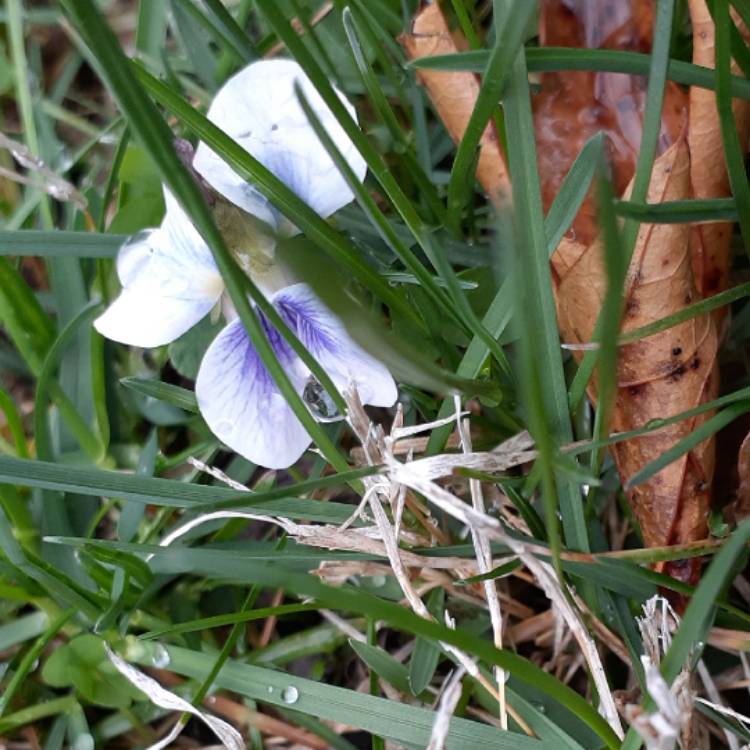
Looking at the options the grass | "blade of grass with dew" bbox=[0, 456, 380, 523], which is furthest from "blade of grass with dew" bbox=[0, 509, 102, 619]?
"blade of grass with dew" bbox=[0, 456, 380, 523]

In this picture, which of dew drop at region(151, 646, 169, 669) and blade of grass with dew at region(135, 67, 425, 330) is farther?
dew drop at region(151, 646, 169, 669)

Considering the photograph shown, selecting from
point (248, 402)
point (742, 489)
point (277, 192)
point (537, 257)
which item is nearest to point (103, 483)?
point (248, 402)

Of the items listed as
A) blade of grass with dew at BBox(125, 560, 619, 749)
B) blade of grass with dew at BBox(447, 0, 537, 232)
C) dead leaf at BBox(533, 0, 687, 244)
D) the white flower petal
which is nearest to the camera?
blade of grass with dew at BBox(125, 560, 619, 749)

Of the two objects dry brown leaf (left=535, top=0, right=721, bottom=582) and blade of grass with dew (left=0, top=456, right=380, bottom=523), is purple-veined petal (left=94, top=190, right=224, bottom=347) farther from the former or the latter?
dry brown leaf (left=535, top=0, right=721, bottom=582)

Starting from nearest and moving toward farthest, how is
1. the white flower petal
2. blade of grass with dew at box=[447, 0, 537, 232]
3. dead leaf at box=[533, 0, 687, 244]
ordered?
blade of grass with dew at box=[447, 0, 537, 232] → the white flower petal → dead leaf at box=[533, 0, 687, 244]

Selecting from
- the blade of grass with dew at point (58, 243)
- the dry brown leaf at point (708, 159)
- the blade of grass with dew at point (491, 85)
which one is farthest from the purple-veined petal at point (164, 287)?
the dry brown leaf at point (708, 159)
